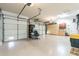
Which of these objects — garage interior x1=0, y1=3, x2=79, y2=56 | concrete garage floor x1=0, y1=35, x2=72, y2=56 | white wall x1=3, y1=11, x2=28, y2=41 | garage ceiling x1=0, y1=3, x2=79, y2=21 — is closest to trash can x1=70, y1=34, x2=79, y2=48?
garage interior x1=0, y1=3, x2=79, y2=56

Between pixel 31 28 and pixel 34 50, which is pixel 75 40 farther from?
pixel 31 28

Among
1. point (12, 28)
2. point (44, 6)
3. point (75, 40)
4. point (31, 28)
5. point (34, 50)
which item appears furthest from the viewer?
point (31, 28)

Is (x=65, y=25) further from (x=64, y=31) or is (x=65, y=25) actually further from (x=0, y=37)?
(x=0, y=37)

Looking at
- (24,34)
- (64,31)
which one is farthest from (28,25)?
(64,31)

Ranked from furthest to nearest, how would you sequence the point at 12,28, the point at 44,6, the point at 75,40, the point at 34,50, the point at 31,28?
the point at 31,28
the point at 12,28
the point at 44,6
the point at 34,50
the point at 75,40

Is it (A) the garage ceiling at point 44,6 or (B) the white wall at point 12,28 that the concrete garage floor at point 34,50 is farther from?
(A) the garage ceiling at point 44,6

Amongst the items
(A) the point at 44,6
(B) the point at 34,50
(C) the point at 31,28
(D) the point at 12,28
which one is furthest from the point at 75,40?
(C) the point at 31,28

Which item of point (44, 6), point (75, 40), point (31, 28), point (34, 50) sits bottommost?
point (34, 50)

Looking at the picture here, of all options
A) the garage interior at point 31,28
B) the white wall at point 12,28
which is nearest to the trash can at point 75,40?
the garage interior at point 31,28

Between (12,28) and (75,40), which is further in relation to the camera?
(12,28)

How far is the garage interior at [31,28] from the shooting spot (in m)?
5.53

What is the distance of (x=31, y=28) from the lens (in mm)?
10656

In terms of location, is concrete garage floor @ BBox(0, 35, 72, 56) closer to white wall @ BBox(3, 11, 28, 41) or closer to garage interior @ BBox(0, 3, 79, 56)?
garage interior @ BBox(0, 3, 79, 56)

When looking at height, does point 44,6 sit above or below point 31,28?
above
